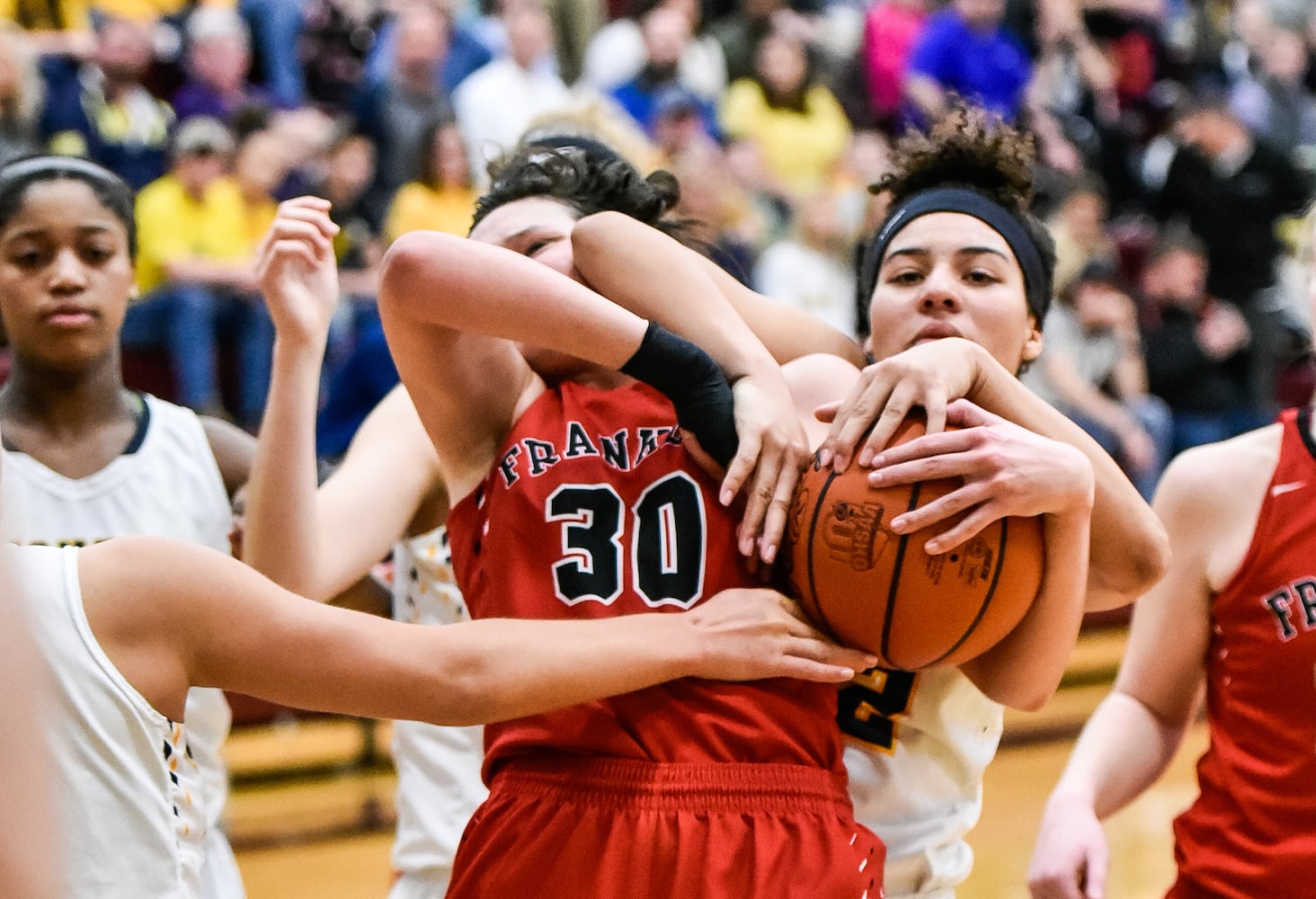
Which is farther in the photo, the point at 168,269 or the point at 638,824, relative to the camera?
the point at 168,269

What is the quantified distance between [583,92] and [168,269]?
3313 millimetres

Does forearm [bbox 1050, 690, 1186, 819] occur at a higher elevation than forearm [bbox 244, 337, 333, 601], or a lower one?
lower

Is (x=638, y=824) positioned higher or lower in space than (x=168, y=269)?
lower

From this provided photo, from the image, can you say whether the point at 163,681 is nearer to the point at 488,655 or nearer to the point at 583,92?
the point at 488,655

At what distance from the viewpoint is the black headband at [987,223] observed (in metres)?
2.69

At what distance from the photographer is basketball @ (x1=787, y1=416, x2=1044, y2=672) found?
215 centimetres

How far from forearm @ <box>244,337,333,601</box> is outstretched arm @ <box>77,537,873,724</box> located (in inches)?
30.8

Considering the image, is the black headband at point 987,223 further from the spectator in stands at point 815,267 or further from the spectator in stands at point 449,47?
the spectator in stands at point 449,47

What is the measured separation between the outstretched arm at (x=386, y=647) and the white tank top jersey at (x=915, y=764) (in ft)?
1.59

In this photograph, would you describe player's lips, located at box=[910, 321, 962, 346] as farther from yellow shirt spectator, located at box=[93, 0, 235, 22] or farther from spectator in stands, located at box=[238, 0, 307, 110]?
spectator in stands, located at box=[238, 0, 307, 110]

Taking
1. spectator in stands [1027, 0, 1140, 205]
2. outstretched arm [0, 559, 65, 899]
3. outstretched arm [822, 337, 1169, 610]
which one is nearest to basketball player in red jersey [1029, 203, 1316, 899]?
outstretched arm [822, 337, 1169, 610]

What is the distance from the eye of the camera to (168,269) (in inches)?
288

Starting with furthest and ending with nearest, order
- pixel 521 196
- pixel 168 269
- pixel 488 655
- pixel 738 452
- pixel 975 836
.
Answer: pixel 168 269, pixel 975 836, pixel 521 196, pixel 738 452, pixel 488 655

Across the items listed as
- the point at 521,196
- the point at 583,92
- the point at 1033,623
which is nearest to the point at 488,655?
the point at 1033,623
